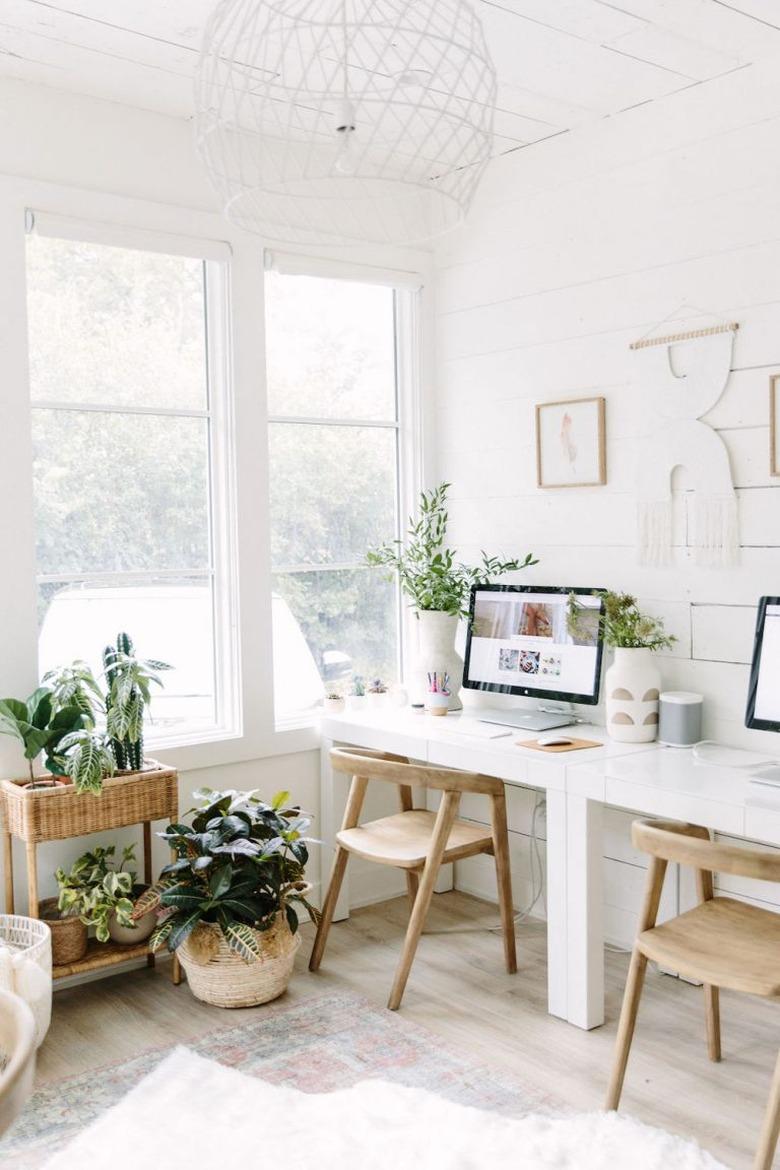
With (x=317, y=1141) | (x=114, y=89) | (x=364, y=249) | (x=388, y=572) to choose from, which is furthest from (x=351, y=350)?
(x=317, y=1141)

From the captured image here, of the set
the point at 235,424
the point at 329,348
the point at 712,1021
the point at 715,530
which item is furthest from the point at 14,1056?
the point at 329,348

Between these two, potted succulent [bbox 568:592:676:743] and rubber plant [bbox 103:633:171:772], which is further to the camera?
potted succulent [bbox 568:592:676:743]

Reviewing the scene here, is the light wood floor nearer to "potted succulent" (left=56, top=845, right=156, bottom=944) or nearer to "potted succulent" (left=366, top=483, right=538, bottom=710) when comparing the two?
"potted succulent" (left=56, top=845, right=156, bottom=944)

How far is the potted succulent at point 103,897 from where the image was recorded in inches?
115

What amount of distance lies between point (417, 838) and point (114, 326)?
1.73 meters

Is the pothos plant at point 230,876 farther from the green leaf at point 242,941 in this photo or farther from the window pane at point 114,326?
the window pane at point 114,326

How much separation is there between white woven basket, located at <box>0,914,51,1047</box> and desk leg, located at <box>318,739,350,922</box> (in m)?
1.08

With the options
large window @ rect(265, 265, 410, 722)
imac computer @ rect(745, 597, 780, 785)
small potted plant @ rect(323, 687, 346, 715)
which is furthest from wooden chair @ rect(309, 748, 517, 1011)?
imac computer @ rect(745, 597, 780, 785)

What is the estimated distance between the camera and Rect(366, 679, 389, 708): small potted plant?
147 inches

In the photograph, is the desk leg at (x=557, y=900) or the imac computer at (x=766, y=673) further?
the desk leg at (x=557, y=900)

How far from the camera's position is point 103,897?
2.94 metres

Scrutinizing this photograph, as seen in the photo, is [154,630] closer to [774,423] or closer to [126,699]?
[126,699]

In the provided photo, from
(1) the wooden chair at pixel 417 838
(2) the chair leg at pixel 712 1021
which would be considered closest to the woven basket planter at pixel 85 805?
(1) the wooden chair at pixel 417 838

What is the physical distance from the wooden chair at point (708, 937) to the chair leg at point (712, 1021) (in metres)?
0.28
